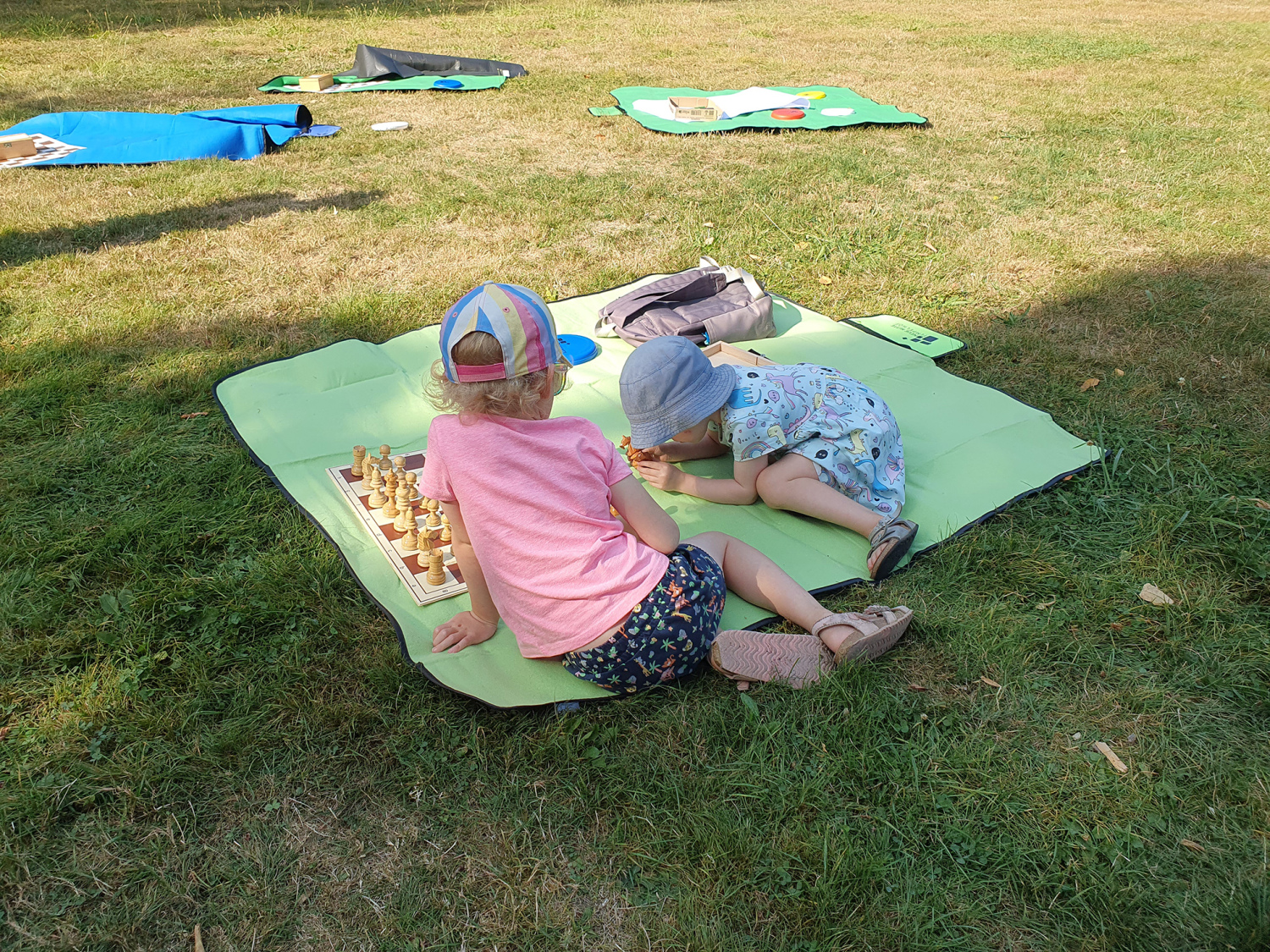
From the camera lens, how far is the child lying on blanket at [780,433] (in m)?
3.01

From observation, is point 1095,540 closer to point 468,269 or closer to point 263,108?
point 468,269

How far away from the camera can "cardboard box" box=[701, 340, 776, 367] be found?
3.79 metres

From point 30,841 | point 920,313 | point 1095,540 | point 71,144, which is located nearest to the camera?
point 30,841

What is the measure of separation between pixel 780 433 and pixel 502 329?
134cm

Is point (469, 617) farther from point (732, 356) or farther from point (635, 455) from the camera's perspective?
point (732, 356)

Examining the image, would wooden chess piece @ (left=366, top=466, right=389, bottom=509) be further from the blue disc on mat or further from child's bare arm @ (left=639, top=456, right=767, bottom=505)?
the blue disc on mat

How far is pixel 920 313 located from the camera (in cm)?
483

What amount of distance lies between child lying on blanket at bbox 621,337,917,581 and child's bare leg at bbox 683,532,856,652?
371mm

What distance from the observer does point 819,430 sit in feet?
10.3

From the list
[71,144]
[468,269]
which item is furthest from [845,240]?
[71,144]

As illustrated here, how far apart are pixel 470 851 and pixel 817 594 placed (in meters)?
1.35

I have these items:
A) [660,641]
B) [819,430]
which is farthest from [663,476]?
[660,641]

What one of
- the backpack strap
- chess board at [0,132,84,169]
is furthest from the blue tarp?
the backpack strap

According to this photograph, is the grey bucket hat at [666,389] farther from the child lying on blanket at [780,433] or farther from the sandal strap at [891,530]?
the sandal strap at [891,530]
